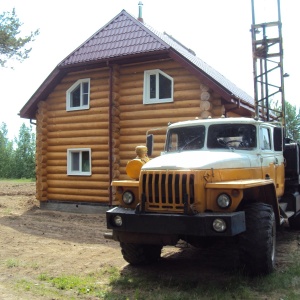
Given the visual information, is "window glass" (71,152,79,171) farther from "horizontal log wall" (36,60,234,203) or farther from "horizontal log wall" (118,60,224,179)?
"horizontal log wall" (118,60,224,179)

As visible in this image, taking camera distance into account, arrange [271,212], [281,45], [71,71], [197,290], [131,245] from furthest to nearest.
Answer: [71,71] → [281,45] → [131,245] → [271,212] → [197,290]

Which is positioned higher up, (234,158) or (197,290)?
(234,158)

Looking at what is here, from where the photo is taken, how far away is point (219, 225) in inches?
213

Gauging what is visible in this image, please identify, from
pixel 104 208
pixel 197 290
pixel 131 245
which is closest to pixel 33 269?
pixel 131 245

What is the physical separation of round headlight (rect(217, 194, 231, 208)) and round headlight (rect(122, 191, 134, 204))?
1449 mm

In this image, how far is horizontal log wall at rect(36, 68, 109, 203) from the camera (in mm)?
14492

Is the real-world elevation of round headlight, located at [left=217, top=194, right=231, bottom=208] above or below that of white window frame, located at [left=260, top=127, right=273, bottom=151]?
below

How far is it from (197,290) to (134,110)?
922cm

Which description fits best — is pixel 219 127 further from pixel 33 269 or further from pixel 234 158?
pixel 33 269

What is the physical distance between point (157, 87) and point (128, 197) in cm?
786

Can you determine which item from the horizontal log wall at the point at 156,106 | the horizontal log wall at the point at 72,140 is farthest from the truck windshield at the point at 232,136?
the horizontal log wall at the point at 72,140

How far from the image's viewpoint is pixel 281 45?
12312 millimetres

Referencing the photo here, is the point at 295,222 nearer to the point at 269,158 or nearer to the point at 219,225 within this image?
the point at 269,158

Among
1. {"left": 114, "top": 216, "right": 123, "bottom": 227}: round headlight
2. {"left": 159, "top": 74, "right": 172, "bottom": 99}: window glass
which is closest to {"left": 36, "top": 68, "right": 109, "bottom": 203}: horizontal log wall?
{"left": 159, "top": 74, "right": 172, "bottom": 99}: window glass
